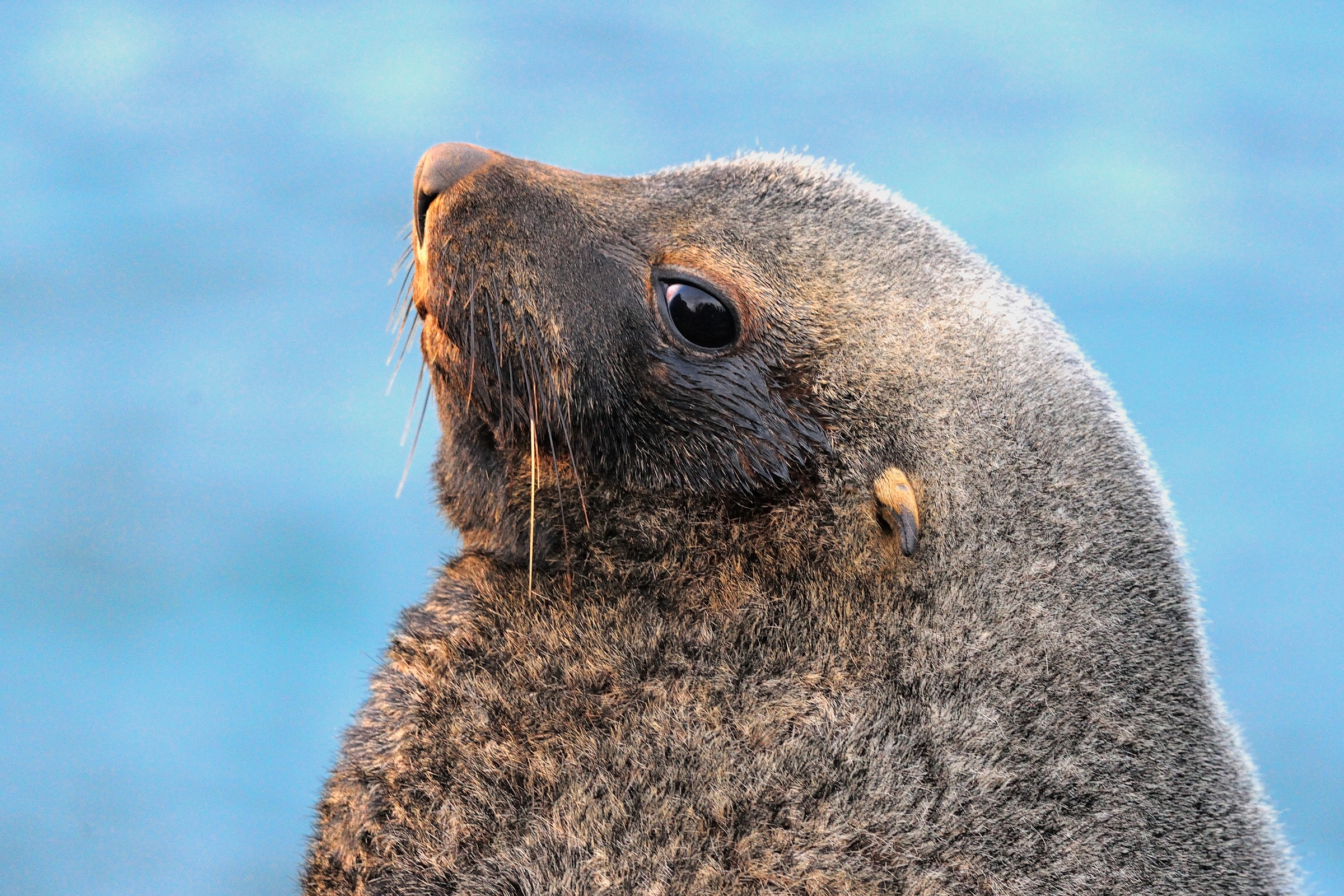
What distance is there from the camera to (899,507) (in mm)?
3172

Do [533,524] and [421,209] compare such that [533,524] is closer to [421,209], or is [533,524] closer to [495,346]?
[495,346]

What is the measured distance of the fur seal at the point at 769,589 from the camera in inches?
118

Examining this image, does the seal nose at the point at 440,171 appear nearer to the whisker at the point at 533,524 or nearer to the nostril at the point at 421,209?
the nostril at the point at 421,209

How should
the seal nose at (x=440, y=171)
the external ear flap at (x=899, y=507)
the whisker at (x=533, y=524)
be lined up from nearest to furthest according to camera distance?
the external ear flap at (x=899, y=507)
the whisker at (x=533, y=524)
the seal nose at (x=440, y=171)

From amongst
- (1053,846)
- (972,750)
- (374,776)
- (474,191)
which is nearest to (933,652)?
(972,750)

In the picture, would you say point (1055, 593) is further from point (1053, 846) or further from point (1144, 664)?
point (1053, 846)

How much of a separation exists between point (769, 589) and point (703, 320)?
758mm

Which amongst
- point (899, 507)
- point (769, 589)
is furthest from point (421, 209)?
point (899, 507)

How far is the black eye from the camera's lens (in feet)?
11.3

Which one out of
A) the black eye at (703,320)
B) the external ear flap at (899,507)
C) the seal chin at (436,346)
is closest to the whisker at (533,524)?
the seal chin at (436,346)

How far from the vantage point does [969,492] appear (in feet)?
10.6

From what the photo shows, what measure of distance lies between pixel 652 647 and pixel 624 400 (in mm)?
675

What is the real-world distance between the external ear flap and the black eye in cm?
57

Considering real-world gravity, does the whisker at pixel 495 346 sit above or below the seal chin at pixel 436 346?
below
